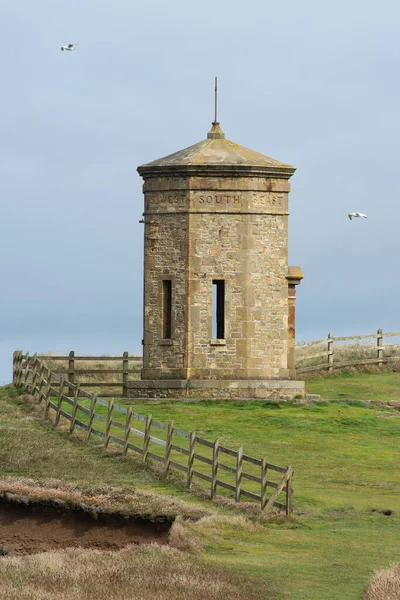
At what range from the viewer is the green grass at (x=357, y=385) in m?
43.7

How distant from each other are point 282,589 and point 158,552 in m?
2.33

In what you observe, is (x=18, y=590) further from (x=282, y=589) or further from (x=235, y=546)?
(x=235, y=546)

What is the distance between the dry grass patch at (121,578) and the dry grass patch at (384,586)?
1.43 metres

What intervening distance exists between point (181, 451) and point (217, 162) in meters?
16.6

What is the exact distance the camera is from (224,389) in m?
40.5

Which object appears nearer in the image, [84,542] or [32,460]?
[84,542]

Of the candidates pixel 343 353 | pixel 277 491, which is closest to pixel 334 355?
pixel 343 353

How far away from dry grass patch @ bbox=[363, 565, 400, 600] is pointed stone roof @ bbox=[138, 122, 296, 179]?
24.6m

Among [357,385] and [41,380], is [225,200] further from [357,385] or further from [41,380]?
[357,385]

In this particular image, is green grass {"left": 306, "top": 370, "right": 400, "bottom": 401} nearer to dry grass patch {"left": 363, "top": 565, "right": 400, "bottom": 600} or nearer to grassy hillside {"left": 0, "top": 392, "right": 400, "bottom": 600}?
grassy hillside {"left": 0, "top": 392, "right": 400, "bottom": 600}

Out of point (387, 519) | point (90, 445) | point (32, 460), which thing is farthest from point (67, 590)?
point (90, 445)

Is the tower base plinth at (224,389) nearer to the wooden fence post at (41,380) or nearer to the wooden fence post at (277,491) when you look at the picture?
the wooden fence post at (41,380)

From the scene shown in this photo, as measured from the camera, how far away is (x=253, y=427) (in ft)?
115

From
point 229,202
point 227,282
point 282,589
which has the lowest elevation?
point 282,589
